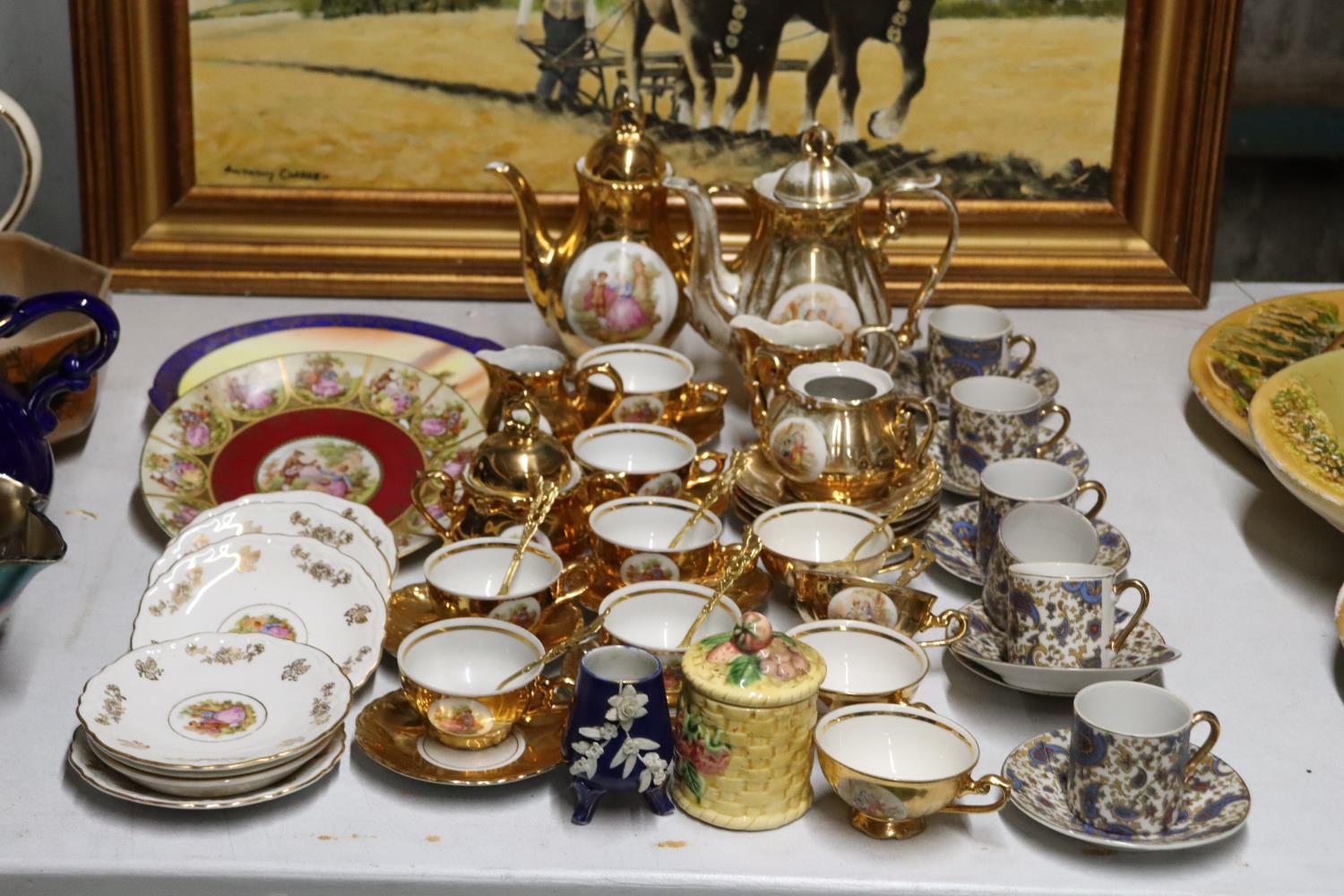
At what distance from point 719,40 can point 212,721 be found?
2.86 feet

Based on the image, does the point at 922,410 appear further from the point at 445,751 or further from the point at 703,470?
the point at 445,751

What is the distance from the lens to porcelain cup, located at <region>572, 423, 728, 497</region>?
1.25 meters

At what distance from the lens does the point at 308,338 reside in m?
1.49

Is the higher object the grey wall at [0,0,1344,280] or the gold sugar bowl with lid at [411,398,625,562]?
the grey wall at [0,0,1344,280]

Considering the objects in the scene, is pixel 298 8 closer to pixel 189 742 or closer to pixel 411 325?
pixel 411 325

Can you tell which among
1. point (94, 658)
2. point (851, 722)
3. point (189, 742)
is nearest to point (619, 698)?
point (851, 722)

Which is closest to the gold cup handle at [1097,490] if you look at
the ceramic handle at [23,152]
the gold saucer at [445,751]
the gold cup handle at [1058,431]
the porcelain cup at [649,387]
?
the gold cup handle at [1058,431]

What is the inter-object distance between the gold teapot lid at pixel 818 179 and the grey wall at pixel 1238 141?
23.3 inches

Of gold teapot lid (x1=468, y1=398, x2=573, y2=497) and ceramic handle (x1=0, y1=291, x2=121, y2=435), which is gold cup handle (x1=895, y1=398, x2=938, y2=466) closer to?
gold teapot lid (x1=468, y1=398, x2=573, y2=497)

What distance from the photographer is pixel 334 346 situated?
4.87 feet

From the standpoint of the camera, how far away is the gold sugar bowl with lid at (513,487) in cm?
117

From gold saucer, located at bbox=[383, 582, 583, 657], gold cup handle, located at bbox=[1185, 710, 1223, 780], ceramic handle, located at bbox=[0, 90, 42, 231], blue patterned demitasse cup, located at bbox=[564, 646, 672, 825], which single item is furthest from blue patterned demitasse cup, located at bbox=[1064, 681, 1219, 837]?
ceramic handle, located at bbox=[0, 90, 42, 231]

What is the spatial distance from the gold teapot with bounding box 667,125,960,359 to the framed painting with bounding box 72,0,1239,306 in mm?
212

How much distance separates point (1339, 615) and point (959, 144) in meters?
0.69
